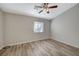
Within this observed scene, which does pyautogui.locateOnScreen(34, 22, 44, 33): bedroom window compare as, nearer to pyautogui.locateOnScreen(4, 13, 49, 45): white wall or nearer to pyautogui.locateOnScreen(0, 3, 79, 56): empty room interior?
pyautogui.locateOnScreen(0, 3, 79, 56): empty room interior

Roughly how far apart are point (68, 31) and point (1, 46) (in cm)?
337

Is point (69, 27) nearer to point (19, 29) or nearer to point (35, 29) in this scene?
point (35, 29)

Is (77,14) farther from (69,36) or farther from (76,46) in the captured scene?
(76,46)

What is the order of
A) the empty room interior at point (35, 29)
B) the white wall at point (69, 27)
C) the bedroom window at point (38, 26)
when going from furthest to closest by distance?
the bedroom window at point (38, 26) < the white wall at point (69, 27) < the empty room interior at point (35, 29)

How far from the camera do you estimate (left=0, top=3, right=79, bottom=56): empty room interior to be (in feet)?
11.2

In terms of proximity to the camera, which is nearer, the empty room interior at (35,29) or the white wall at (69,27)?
the empty room interior at (35,29)

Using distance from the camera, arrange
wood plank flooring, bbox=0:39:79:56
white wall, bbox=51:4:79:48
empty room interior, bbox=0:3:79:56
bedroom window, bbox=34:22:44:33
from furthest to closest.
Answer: bedroom window, bbox=34:22:44:33 → white wall, bbox=51:4:79:48 → empty room interior, bbox=0:3:79:56 → wood plank flooring, bbox=0:39:79:56

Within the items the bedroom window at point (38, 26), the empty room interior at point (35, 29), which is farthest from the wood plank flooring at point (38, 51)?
the bedroom window at point (38, 26)

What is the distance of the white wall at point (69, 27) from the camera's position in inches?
157

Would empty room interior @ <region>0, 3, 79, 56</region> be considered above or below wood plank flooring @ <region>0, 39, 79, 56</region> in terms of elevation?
above

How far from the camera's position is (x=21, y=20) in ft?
15.3

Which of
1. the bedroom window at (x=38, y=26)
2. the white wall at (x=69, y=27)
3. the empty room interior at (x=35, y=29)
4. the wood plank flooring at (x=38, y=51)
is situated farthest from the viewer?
the bedroom window at (x=38, y=26)

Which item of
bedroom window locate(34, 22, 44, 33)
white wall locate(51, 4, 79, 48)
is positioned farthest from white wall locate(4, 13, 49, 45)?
white wall locate(51, 4, 79, 48)

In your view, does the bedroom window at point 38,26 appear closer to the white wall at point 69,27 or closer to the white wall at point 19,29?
the white wall at point 19,29
